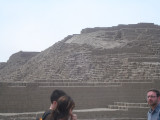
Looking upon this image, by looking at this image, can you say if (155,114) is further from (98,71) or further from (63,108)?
(98,71)

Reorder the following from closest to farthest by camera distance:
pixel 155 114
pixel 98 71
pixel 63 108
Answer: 1. pixel 63 108
2. pixel 155 114
3. pixel 98 71

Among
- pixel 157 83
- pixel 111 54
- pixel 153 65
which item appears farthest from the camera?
pixel 111 54

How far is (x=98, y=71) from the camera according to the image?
18938mm

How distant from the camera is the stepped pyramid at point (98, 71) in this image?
1300 cm

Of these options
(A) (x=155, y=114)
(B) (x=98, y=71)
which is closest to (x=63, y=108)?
(A) (x=155, y=114)

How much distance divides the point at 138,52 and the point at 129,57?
1963 mm

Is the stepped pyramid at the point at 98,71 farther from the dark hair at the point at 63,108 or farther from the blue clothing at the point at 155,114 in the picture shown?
the dark hair at the point at 63,108

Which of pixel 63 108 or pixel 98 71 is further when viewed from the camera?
pixel 98 71

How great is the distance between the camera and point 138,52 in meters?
21.1

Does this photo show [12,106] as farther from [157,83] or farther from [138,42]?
A: [138,42]

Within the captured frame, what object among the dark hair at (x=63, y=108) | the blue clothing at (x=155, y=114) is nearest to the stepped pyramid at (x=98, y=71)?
the blue clothing at (x=155, y=114)

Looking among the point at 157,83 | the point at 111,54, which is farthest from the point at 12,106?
the point at 111,54

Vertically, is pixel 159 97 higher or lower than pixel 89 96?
higher

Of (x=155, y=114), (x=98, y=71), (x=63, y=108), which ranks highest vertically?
(x=63, y=108)
